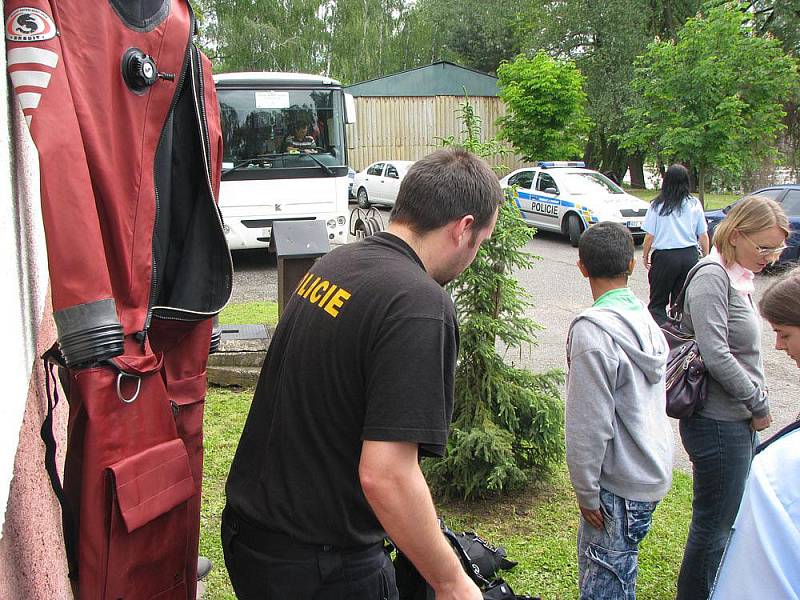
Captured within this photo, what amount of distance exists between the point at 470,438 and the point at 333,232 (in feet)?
26.2

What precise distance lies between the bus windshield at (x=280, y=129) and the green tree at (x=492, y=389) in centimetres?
747

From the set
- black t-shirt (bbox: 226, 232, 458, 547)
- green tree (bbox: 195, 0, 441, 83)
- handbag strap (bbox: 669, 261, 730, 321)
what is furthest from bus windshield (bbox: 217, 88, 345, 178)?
green tree (bbox: 195, 0, 441, 83)

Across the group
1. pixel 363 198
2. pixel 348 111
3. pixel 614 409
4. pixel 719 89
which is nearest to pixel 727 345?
pixel 614 409

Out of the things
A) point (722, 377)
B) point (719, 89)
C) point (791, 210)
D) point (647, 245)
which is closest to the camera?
point (722, 377)

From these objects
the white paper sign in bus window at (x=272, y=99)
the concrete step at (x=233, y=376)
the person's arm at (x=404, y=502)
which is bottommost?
the concrete step at (x=233, y=376)

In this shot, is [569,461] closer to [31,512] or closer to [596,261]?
[596,261]

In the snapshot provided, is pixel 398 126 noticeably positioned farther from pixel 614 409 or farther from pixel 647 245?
pixel 614 409

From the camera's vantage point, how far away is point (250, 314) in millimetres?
9172

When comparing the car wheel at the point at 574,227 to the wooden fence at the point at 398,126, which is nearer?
the car wheel at the point at 574,227

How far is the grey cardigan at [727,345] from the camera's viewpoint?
10.4 ft

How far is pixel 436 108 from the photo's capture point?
26.2 m

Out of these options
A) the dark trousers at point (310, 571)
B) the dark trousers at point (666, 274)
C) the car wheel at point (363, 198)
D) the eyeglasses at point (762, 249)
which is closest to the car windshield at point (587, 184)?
the dark trousers at point (666, 274)

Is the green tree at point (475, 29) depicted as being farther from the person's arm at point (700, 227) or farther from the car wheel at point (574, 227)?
the person's arm at point (700, 227)

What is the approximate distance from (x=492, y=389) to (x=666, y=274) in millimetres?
4493
